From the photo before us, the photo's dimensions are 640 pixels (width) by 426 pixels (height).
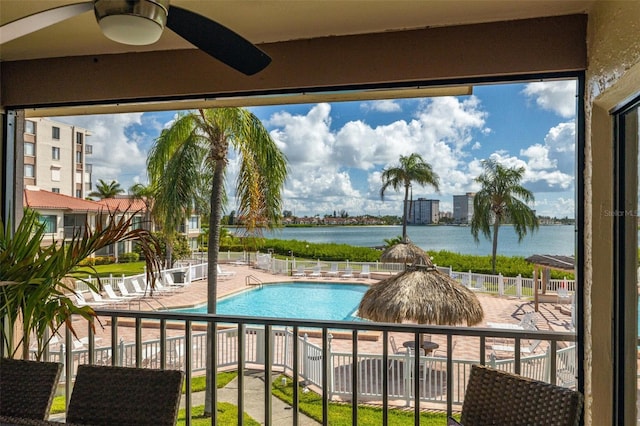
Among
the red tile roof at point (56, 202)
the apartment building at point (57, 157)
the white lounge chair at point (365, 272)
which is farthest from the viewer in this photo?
the white lounge chair at point (365, 272)

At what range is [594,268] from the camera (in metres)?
2.00

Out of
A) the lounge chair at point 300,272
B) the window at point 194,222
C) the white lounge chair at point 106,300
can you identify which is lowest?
the white lounge chair at point 106,300

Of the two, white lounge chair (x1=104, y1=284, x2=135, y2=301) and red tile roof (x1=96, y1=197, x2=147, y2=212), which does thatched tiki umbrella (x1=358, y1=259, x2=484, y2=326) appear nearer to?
red tile roof (x1=96, y1=197, x2=147, y2=212)

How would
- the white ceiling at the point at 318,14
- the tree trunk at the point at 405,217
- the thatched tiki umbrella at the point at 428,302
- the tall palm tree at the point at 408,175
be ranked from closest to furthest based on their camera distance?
the white ceiling at the point at 318,14 → the thatched tiki umbrella at the point at 428,302 → the tree trunk at the point at 405,217 → the tall palm tree at the point at 408,175

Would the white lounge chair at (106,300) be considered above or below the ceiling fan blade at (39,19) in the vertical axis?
below

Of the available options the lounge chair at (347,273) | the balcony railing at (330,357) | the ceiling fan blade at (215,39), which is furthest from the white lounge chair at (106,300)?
the ceiling fan blade at (215,39)

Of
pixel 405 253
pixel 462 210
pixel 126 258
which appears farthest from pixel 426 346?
pixel 126 258

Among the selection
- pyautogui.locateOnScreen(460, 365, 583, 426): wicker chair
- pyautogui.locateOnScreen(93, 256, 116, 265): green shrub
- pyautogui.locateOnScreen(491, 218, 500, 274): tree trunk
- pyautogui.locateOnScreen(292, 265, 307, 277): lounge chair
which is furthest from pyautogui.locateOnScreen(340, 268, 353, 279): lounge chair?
pyautogui.locateOnScreen(460, 365, 583, 426): wicker chair

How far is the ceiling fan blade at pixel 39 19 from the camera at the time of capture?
1.12 m

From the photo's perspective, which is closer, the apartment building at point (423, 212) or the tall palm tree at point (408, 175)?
the apartment building at point (423, 212)

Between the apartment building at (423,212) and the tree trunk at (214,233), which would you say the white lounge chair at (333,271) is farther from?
the tree trunk at (214,233)

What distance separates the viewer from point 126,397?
162cm

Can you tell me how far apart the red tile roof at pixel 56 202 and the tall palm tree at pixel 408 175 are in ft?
13.0

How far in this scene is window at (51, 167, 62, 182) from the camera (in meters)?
3.36
